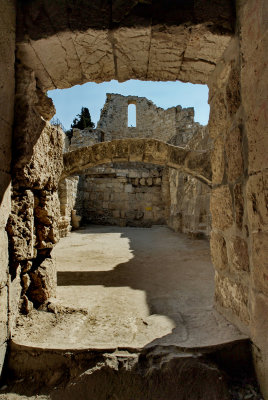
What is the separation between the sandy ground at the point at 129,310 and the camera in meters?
1.36

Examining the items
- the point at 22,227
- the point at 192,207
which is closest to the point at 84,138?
the point at 192,207

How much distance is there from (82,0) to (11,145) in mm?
1023

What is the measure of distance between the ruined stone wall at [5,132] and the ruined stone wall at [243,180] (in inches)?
55.1

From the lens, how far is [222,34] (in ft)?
4.61

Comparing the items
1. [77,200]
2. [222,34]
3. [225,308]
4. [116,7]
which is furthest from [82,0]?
[77,200]

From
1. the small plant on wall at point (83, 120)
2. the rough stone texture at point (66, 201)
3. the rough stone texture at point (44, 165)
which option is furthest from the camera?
the small plant on wall at point (83, 120)

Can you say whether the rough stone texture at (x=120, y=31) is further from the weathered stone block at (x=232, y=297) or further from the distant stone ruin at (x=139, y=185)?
the distant stone ruin at (x=139, y=185)

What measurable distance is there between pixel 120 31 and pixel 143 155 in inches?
112

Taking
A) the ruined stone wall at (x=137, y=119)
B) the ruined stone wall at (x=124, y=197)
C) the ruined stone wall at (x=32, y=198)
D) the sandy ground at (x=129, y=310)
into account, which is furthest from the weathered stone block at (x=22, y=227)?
the ruined stone wall at (x=137, y=119)

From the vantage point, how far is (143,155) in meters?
4.24

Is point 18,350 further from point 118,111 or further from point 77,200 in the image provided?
point 118,111

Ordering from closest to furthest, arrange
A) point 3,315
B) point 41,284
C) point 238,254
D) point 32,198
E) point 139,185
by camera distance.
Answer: point 3,315
point 238,254
point 32,198
point 41,284
point 139,185

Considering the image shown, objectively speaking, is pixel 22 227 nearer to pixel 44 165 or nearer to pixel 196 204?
pixel 44 165

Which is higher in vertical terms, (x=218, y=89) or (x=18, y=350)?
(x=218, y=89)
